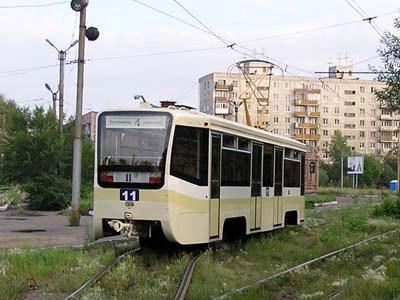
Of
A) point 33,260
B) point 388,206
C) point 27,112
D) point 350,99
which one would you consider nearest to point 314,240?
point 33,260

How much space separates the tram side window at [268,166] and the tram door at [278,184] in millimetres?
393

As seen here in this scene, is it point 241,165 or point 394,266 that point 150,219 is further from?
point 394,266

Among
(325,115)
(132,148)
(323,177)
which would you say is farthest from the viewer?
(325,115)

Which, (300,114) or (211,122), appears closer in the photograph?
(211,122)

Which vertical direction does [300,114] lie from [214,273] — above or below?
above

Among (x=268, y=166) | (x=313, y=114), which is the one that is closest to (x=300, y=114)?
(x=313, y=114)

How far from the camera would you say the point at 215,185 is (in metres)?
13.9

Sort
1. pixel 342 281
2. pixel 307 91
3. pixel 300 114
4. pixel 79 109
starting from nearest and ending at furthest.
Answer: pixel 342 281
pixel 79 109
pixel 307 91
pixel 300 114

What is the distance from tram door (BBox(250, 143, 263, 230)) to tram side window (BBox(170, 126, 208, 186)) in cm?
292

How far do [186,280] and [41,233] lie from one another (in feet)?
33.0

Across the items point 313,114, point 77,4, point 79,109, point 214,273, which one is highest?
point 313,114

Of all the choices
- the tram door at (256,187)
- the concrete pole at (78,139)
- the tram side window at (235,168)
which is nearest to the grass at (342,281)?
the tram door at (256,187)

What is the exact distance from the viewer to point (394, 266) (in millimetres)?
12562

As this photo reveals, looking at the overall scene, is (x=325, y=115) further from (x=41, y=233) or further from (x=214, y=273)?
(x=214, y=273)
